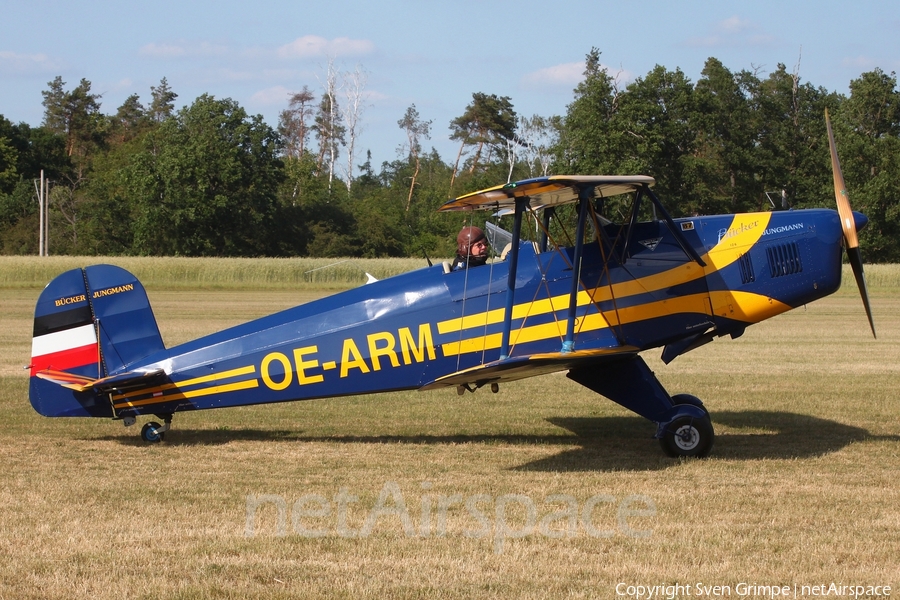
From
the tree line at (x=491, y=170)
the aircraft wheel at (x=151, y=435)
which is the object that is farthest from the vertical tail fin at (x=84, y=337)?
the tree line at (x=491, y=170)

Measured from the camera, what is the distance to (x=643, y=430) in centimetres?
1002

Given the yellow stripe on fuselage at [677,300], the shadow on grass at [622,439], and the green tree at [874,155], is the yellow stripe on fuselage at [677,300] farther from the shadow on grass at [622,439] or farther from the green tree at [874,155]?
the green tree at [874,155]

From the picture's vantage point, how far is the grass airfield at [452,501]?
515 centimetres

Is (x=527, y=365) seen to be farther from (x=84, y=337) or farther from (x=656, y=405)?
(x=84, y=337)

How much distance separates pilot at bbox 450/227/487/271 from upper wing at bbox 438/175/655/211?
0.27 metres

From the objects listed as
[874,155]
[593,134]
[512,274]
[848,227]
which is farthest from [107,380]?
[874,155]

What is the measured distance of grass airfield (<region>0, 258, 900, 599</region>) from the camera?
16.9 feet

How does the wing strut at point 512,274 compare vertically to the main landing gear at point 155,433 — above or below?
above

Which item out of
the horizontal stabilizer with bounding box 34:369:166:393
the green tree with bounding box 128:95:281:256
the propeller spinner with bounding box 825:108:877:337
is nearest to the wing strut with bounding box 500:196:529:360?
the propeller spinner with bounding box 825:108:877:337

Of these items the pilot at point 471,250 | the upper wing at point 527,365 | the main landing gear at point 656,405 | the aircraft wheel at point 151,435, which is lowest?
the aircraft wheel at point 151,435

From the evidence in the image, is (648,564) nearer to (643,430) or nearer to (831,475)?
Answer: (831,475)

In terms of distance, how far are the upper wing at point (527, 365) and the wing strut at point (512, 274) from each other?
31cm

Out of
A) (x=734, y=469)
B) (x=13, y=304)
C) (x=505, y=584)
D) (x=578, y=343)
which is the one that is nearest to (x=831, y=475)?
(x=734, y=469)

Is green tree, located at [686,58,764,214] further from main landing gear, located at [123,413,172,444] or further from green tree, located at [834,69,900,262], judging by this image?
main landing gear, located at [123,413,172,444]
